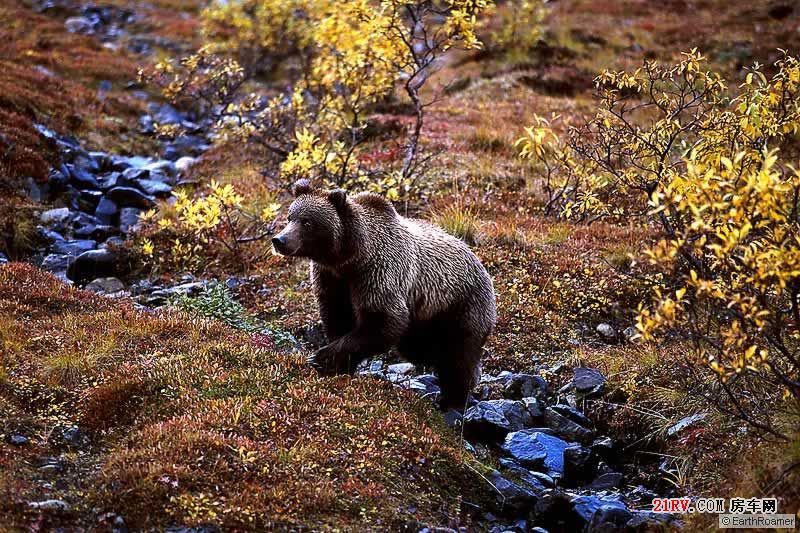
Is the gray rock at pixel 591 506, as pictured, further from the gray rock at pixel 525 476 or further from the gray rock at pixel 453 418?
the gray rock at pixel 453 418

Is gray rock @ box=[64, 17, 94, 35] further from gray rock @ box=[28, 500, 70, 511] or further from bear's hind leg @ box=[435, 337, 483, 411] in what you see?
gray rock @ box=[28, 500, 70, 511]

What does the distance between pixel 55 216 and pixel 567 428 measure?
32.2 ft

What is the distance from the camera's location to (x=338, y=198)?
798cm

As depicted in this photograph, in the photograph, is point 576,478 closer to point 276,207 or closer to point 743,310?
point 743,310

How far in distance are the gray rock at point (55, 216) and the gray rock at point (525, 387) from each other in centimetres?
871

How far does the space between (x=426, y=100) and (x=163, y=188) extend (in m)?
9.62

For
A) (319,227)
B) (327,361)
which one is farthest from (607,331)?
(319,227)

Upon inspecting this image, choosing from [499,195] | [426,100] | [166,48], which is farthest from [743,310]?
[166,48]

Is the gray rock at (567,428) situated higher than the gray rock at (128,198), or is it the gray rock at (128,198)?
the gray rock at (128,198)

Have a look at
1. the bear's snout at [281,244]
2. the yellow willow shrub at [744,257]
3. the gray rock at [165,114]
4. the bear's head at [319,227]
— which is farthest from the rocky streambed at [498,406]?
the gray rock at [165,114]

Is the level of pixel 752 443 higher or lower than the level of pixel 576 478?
higher

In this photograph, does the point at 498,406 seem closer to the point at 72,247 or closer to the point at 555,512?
the point at 555,512

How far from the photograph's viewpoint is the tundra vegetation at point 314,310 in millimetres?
5934

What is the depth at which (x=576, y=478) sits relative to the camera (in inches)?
314
